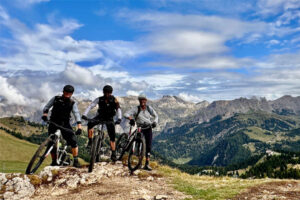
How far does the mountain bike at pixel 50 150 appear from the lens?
12233 mm

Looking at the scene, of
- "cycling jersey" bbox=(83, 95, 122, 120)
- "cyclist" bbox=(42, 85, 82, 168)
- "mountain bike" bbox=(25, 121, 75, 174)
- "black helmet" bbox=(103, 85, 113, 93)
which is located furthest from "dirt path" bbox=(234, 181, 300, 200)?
"mountain bike" bbox=(25, 121, 75, 174)

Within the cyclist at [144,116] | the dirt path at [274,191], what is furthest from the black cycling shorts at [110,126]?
the dirt path at [274,191]

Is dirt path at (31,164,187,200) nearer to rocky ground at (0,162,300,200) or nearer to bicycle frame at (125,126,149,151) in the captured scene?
rocky ground at (0,162,300,200)

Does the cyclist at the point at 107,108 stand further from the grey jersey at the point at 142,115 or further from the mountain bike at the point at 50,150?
the mountain bike at the point at 50,150

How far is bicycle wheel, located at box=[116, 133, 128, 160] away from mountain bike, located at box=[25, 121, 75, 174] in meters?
3.51

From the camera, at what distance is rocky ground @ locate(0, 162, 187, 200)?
11125 mm

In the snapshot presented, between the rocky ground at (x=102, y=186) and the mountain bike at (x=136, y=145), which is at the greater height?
the mountain bike at (x=136, y=145)

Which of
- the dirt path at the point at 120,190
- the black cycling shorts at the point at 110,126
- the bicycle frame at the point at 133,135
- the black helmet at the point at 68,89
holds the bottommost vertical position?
the dirt path at the point at 120,190

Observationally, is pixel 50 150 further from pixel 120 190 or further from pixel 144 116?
pixel 144 116

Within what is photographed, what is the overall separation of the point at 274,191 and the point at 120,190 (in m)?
7.26

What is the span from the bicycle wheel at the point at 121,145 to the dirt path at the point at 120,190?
215 cm

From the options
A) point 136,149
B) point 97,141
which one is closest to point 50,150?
point 97,141

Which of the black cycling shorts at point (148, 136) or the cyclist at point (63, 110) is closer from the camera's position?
the cyclist at point (63, 110)

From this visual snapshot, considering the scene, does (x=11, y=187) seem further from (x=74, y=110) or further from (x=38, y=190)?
(x=74, y=110)
